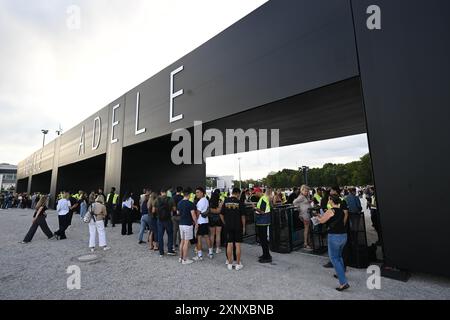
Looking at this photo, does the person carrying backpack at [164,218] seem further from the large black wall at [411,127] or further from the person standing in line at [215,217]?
the large black wall at [411,127]

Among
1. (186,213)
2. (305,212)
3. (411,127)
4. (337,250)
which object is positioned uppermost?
(411,127)

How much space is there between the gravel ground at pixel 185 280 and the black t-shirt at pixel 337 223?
97 centimetres

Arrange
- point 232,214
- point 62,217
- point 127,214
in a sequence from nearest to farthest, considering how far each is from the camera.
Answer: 1. point 232,214
2. point 62,217
3. point 127,214

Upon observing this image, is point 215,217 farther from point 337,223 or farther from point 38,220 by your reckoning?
point 38,220

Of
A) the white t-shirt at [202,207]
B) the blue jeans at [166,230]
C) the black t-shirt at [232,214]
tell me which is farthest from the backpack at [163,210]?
the black t-shirt at [232,214]

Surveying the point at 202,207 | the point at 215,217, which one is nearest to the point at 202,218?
the point at 202,207

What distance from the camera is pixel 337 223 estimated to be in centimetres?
368

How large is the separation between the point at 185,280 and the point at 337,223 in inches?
114

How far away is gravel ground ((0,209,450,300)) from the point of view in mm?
3578

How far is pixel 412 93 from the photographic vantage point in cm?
394

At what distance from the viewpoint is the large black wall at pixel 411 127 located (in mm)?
3666

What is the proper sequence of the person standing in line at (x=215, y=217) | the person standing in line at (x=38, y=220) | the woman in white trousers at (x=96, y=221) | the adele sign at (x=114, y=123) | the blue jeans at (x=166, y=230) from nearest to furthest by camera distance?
the blue jeans at (x=166, y=230)
the person standing in line at (x=215, y=217)
the woman in white trousers at (x=96, y=221)
the person standing in line at (x=38, y=220)
the adele sign at (x=114, y=123)
